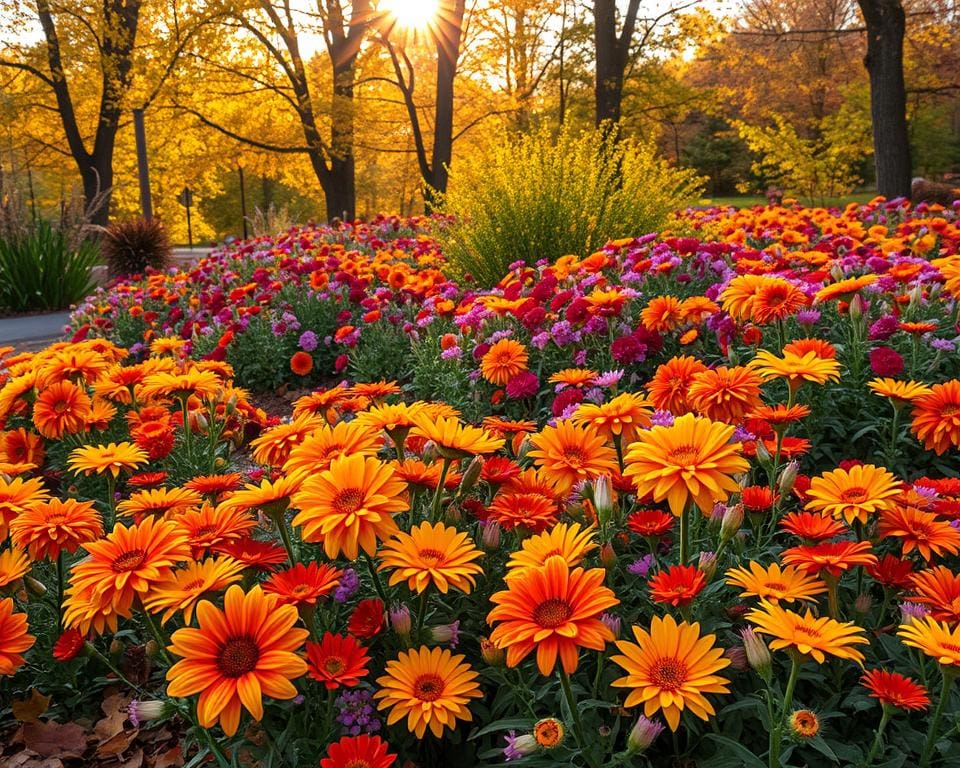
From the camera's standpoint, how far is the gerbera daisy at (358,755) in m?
1.24

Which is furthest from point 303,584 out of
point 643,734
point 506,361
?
point 506,361

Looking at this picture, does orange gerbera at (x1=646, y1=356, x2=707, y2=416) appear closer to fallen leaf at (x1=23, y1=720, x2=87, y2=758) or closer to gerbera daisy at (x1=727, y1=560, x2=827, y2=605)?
gerbera daisy at (x1=727, y1=560, x2=827, y2=605)

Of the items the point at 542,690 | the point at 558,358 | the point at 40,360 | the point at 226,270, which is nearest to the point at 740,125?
the point at 226,270

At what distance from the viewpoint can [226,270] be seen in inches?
312

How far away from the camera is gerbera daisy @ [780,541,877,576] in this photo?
4.36 feet

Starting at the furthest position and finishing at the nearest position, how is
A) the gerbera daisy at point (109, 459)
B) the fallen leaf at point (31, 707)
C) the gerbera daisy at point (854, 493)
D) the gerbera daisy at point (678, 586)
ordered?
the gerbera daisy at point (109, 459)
the fallen leaf at point (31, 707)
the gerbera daisy at point (854, 493)
the gerbera daisy at point (678, 586)

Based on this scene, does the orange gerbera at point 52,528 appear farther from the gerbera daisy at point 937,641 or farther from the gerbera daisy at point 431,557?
the gerbera daisy at point 937,641

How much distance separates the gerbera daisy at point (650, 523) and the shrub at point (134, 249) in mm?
11538

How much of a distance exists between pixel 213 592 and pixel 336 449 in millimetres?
417

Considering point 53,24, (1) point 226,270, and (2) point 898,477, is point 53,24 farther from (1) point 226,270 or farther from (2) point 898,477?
(2) point 898,477

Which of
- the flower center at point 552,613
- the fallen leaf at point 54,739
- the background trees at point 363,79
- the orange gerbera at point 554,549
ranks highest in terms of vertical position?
the background trees at point 363,79

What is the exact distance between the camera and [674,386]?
205 centimetres

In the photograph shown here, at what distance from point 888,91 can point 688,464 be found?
432 inches

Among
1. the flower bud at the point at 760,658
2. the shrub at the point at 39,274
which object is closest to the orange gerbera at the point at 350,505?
the flower bud at the point at 760,658
